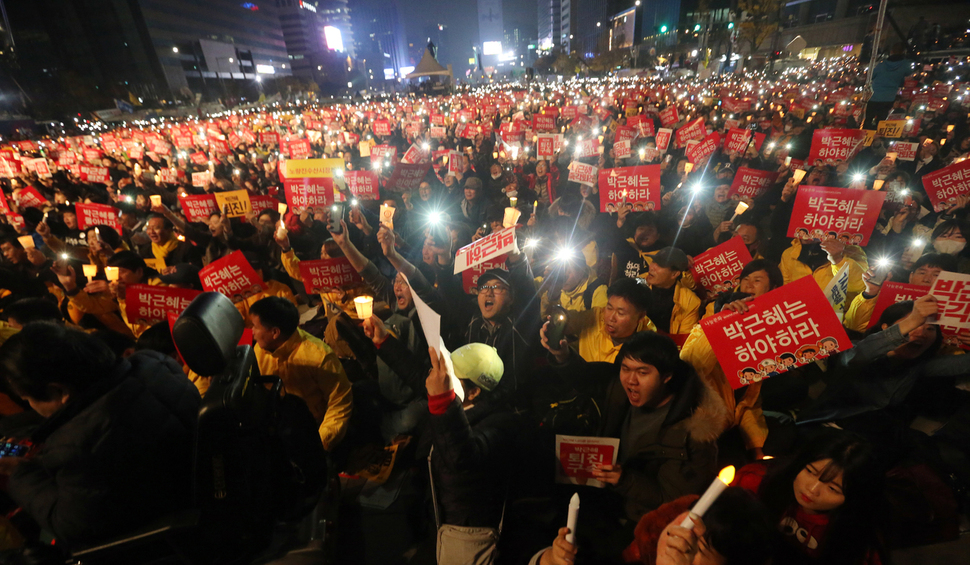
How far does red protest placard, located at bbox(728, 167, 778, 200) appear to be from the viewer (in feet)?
21.9

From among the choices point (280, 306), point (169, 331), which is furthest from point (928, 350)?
point (169, 331)

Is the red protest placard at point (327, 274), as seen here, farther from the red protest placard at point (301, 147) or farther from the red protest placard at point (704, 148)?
the red protest placard at point (301, 147)

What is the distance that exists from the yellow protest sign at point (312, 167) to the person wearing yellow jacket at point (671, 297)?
567 cm

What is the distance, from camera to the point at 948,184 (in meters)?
5.63

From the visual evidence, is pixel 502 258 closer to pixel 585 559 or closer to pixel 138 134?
pixel 585 559

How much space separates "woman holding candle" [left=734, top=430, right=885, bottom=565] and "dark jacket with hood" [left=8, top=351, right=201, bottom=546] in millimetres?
2917

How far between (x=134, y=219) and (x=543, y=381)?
8.05 metres

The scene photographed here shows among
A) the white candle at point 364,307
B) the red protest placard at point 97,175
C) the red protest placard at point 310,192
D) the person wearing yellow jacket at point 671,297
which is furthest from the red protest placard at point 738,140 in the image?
the red protest placard at point 97,175

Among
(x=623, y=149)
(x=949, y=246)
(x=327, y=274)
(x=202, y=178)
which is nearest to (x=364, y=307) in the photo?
(x=327, y=274)

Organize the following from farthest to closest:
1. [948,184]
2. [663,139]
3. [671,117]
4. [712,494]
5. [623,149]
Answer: [671,117]
[663,139]
[623,149]
[948,184]
[712,494]

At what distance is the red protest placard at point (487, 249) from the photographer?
11.5 ft

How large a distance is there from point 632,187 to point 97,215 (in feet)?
29.5

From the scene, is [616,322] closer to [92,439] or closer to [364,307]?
[364,307]

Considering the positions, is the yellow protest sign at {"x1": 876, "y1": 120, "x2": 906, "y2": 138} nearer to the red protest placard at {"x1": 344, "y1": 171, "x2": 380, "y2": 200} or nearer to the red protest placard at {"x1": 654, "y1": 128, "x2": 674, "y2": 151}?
the red protest placard at {"x1": 654, "y1": 128, "x2": 674, "y2": 151}
